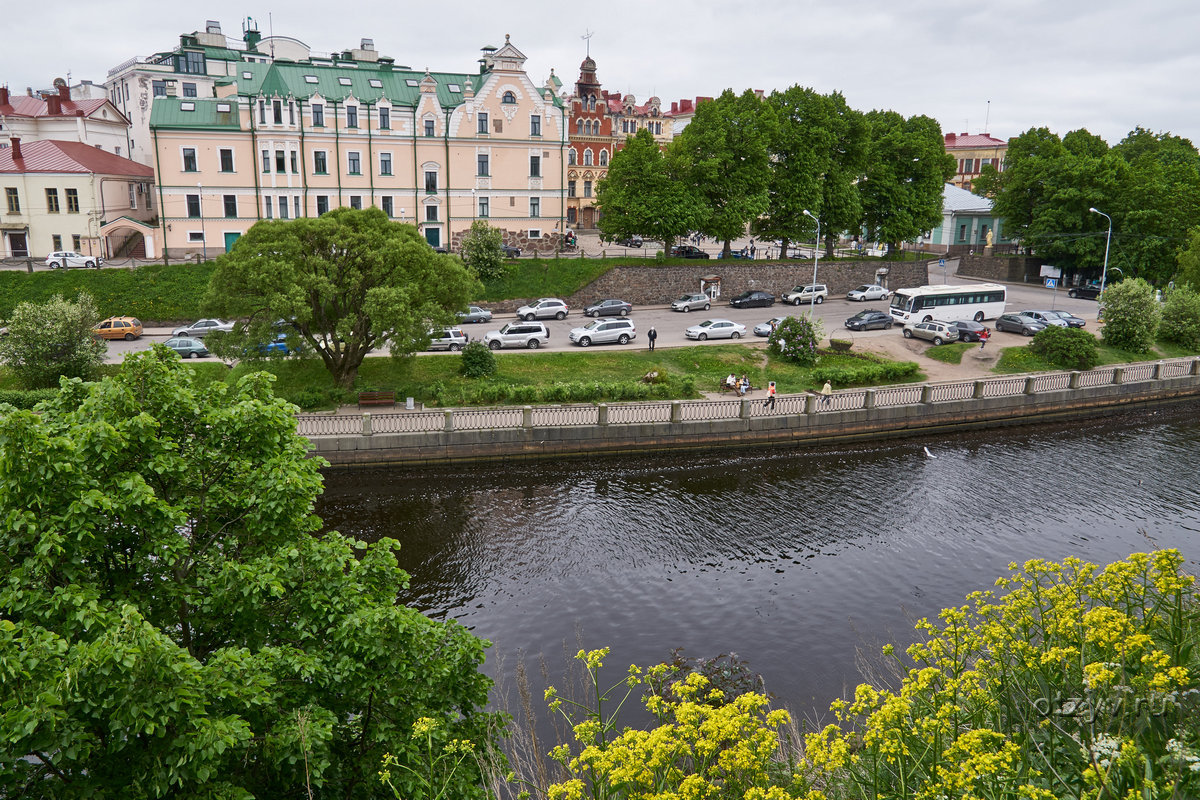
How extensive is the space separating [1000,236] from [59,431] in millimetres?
88123

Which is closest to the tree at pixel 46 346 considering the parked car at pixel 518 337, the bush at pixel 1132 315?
the parked car at pixel 518 337

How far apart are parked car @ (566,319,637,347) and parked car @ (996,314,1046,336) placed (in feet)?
76.0

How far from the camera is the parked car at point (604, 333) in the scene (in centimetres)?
4431

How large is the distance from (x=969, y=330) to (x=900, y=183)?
2407 cm

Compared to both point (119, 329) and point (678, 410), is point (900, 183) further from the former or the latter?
point (119, 329)

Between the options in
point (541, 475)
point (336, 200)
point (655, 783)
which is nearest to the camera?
point (655, 783)

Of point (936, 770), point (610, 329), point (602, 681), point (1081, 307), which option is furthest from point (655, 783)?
point (1081, 307)

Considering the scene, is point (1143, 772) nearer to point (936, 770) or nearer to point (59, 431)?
point (936, 770)

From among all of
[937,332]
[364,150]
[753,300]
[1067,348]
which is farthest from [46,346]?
[1067,348]

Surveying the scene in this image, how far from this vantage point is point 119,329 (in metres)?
44.3

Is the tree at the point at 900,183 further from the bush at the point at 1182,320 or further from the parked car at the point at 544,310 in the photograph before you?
the parked car at the point at 544,310

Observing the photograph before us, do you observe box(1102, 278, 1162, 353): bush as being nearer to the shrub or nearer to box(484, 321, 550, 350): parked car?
box(484, 321, 550, 350): parked car

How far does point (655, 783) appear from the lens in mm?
8539

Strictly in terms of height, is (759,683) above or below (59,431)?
below
